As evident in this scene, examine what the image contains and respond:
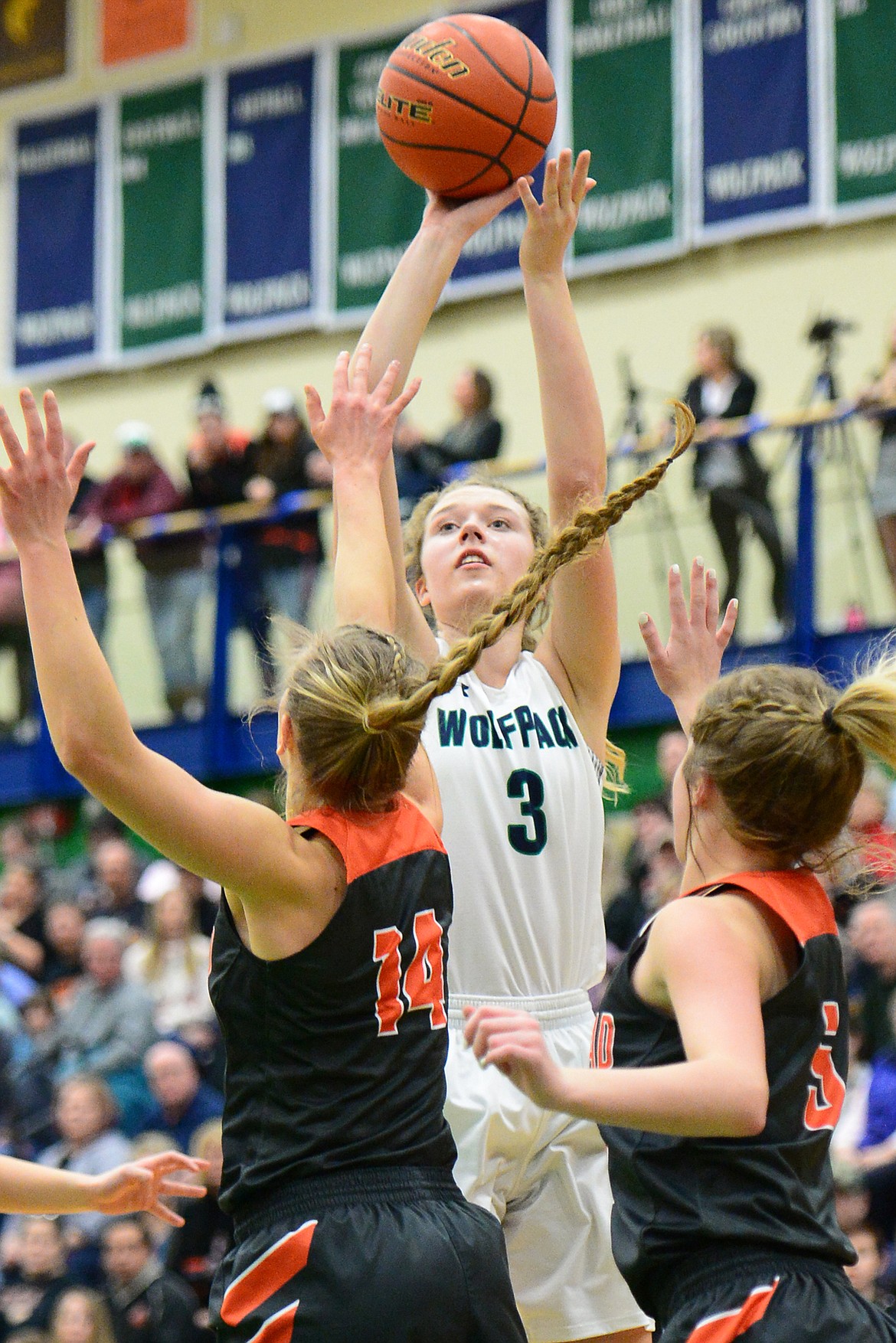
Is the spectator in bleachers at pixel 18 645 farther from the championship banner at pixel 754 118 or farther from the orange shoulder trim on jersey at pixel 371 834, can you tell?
the orange shoulder trim on jersey at pixel 371 834

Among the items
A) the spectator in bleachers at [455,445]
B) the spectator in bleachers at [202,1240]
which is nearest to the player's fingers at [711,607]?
the spectator in bleachers at [202,1240]

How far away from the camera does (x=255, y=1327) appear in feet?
8.52

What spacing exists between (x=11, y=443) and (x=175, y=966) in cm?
668

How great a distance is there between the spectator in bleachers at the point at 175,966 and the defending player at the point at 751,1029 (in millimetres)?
6299

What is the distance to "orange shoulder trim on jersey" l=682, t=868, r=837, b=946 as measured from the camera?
263cm

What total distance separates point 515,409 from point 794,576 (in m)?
3.74

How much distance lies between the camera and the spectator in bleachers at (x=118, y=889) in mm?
9703

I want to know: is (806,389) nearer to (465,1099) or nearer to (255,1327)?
(465,1099)

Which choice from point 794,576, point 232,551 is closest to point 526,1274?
point 794,576

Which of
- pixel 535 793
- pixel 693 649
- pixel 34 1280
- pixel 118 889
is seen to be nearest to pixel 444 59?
pixel 693 649

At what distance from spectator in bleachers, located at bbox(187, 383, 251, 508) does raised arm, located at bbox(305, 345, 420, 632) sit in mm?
7241

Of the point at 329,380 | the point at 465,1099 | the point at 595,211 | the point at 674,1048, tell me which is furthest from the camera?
the point at 329,380

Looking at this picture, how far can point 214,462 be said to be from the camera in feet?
35.0

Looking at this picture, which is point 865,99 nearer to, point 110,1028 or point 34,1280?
point 110,1028
